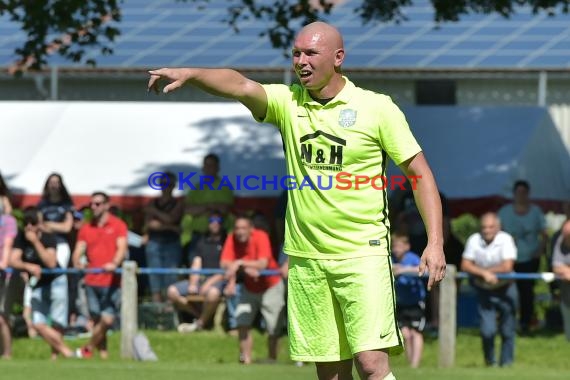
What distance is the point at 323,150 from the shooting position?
6367mm

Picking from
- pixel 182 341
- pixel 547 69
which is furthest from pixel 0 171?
pixel 547 69

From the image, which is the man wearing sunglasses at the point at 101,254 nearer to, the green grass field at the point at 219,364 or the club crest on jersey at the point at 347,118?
the green grass field at the point at 219,364

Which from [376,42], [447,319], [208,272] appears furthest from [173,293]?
[376,42]

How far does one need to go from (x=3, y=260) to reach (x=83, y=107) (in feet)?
21.6

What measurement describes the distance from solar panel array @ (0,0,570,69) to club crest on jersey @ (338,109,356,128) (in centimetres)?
1910

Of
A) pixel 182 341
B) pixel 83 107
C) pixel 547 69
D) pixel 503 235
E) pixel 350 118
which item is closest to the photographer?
pixel 350 118

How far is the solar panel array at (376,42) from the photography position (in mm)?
26000

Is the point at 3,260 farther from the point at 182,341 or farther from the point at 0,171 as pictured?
the point at 0,171

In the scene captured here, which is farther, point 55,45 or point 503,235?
point 55,45

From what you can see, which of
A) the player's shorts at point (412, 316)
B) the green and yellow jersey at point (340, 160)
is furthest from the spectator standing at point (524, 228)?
the green and yellow jersey at point (340, 160)

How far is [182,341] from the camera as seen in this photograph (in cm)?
1507

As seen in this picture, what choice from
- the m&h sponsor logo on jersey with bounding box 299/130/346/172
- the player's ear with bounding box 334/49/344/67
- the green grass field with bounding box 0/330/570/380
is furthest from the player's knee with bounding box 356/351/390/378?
the green grass field with bounding box 0/330/570/380

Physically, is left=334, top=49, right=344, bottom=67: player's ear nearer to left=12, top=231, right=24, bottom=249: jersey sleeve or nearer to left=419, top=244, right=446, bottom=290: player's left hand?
left=419, top=244, right=446, bottom=290: player's left hand

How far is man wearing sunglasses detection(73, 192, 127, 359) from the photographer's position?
545 inches
